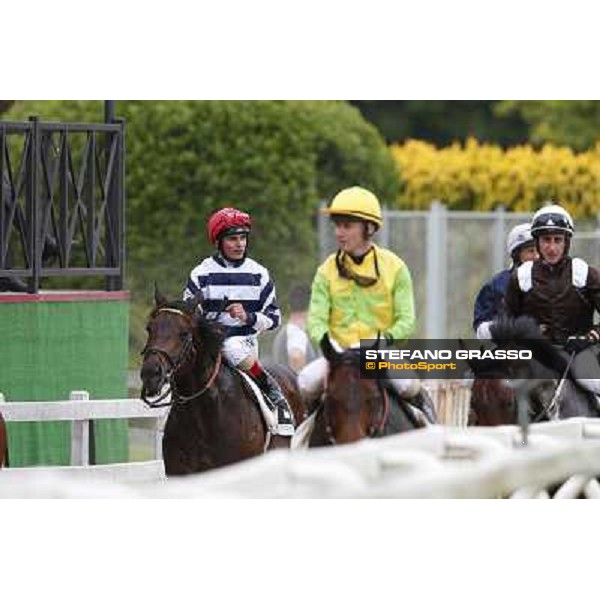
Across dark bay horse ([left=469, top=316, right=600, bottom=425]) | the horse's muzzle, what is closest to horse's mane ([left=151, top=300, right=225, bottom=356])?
the horse's muzzle

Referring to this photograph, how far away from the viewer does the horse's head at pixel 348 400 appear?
1183 centimetres

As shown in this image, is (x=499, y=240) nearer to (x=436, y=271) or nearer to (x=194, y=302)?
(x=436, y=271)

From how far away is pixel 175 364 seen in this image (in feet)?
39.9

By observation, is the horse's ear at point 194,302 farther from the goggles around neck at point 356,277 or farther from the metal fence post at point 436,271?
the metal fence post at point 436,271

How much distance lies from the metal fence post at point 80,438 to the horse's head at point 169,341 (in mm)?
545

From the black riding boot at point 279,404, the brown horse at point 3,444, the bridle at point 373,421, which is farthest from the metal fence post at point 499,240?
the brown horse at point 3,444

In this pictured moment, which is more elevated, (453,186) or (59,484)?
(453,186)

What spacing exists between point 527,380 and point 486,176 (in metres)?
7.27

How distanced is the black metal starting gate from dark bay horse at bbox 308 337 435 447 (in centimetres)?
166

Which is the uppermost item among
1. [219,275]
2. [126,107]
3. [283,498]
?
[126,107]

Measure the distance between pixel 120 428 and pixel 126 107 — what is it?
519 cm

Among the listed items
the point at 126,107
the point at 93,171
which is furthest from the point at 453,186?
the point at 93,171

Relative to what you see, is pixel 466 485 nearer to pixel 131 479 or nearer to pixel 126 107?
pixel 131 479

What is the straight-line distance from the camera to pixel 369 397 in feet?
39.1
